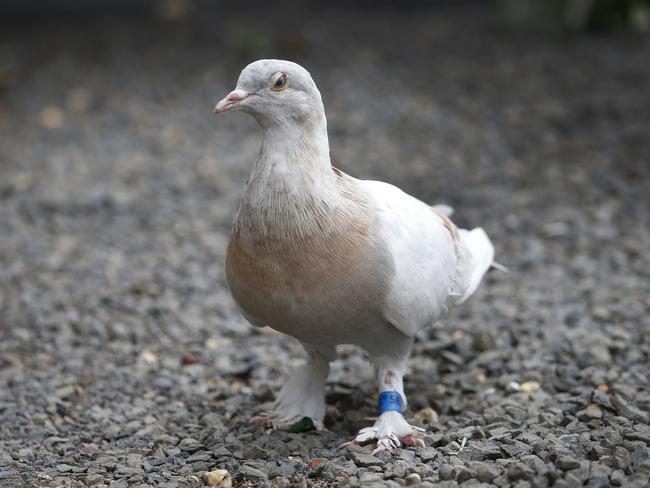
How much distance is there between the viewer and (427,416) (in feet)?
12.6

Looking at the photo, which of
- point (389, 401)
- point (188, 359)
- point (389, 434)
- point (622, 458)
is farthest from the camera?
point (188, 359)

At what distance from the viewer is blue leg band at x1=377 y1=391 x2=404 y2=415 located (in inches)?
139

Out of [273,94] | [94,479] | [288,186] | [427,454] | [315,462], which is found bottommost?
[94,479]

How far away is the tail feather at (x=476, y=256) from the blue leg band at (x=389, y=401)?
54cm

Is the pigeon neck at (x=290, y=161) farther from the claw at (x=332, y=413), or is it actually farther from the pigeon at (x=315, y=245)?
the claw at (x=332, y=413)

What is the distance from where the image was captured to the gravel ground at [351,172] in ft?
11.4

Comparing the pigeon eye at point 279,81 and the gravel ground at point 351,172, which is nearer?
the pigeon eye at point 279,81

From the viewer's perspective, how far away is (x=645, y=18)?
31.8 feet

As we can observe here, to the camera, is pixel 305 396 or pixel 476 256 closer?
pixel 305 396

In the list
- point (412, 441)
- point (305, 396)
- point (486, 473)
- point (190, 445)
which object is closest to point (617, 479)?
point (486, 473)

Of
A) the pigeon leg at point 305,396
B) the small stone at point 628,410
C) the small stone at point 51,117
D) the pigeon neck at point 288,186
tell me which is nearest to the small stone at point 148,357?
the pigeon leg at point 305,396

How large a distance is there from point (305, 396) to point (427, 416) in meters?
0.52

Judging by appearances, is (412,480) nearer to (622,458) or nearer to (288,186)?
(622,458)

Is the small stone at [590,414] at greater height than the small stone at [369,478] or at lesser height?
greater
